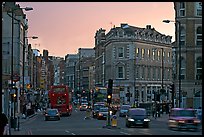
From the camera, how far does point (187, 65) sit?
69.9m

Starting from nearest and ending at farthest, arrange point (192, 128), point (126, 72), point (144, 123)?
1. point (192, 128)
2. point (144, 123)
3. point (126, 72)

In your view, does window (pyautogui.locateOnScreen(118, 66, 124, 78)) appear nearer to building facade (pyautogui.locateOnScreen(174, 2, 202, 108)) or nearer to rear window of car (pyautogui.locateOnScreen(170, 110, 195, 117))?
building facade (pyautogui.locateOnScreen(174, 2, 202, 108))

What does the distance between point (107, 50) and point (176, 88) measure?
73560mm

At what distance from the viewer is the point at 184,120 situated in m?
43.4

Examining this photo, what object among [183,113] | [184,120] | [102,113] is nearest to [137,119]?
[183,113]

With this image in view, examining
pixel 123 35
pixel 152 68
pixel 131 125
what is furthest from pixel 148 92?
pixel 131 125

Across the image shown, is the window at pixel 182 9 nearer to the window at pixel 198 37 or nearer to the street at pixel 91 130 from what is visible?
the window at pixel 198 37

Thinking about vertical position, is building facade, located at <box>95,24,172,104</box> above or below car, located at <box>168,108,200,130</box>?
above

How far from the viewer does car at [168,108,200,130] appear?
142ft

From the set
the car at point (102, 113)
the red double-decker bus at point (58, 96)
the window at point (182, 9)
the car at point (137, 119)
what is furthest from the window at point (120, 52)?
the car at point (137, 119)

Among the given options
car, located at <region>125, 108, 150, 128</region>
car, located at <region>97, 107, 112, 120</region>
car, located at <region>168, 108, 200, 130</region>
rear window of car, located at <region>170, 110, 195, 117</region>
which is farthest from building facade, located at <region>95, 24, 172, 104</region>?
car, located at <region>168, 108, 200, 130</region>

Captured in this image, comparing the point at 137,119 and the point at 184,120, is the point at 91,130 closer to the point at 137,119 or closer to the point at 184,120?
the point at 137,119

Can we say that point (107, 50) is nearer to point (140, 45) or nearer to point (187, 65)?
point (140, 45)

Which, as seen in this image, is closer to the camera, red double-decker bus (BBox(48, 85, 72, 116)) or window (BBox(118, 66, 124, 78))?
red double-decker bus (BBox(48, 85, 72, 116))
